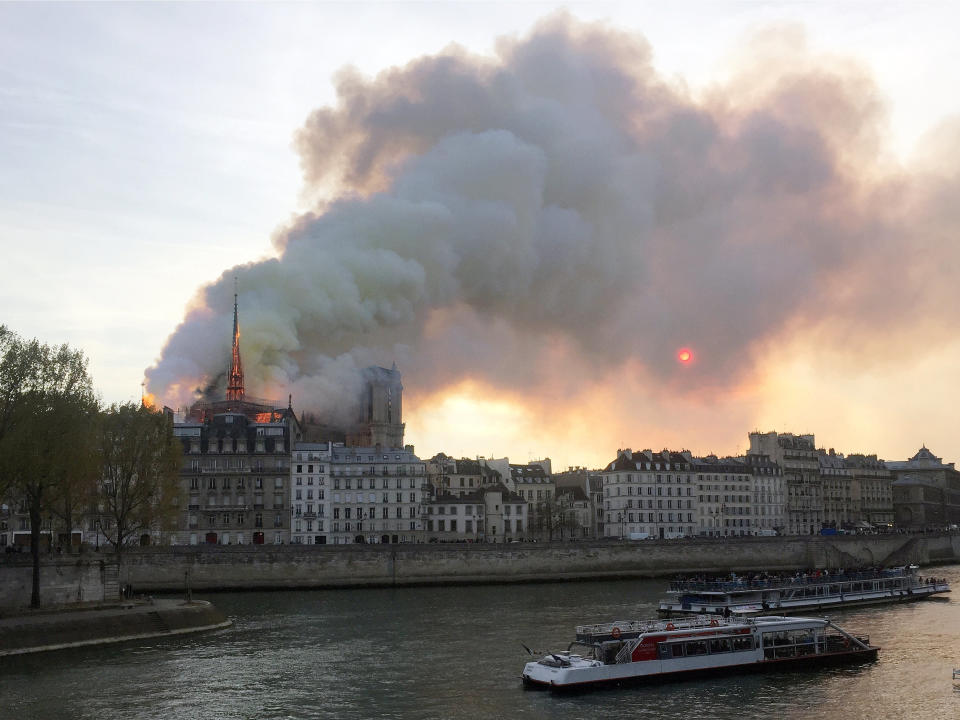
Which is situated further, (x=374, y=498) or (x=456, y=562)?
(x=374, y=498)

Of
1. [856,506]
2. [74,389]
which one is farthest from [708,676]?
[856,506]

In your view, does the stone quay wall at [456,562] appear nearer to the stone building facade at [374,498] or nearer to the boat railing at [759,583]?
the stone building facade at [374,498]

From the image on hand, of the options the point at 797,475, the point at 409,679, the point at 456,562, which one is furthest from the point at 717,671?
the point at 797,475

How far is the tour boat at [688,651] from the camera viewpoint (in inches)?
1949

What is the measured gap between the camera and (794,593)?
80062mm

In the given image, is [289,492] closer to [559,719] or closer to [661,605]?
[661,605]

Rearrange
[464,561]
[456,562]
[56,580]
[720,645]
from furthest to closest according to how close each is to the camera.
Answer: [464,561] < [456,562] < [56,580] < [720,645]

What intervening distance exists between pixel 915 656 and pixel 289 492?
262 ft

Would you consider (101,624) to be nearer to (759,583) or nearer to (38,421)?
(38,421)

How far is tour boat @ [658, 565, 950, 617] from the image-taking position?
7519 centimetres

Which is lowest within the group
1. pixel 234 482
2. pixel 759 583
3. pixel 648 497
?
pixel 759 583

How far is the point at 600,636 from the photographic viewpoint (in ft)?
174

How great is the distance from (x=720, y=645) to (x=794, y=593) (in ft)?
93.3

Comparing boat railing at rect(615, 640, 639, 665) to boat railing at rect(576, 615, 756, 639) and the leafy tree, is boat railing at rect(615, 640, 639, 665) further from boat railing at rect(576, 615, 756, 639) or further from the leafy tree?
the leafy tree
